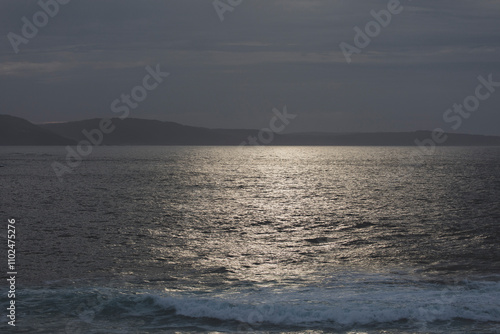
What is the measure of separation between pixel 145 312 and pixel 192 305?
1.92 meters

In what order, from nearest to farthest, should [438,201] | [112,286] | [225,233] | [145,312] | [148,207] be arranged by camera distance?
[145,312] → [112,286] → [225,233] → [148,207] → [438,201]

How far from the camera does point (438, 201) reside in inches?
2388

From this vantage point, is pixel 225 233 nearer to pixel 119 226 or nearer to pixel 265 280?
pixel 119 226

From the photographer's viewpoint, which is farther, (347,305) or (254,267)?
(254,267)

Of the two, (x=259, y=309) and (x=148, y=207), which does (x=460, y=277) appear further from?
(x=148, y=207)

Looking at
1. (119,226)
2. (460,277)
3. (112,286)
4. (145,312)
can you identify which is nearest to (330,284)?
(460,277)

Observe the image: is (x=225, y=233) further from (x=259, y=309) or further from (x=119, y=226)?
(x=259, y=309)

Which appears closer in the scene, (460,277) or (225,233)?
(460,277)

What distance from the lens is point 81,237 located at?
120ft

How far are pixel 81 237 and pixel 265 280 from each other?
17557 millimetres

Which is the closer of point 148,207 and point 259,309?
point 259,309

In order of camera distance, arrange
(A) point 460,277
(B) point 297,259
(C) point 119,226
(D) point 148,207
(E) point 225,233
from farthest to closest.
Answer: (D) point 148,207 → (C) point 119,226 → (E) point 225,233 → (B) point 297,259 → (A) point 460,277

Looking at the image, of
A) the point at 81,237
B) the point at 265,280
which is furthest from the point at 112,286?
the point at 81,237

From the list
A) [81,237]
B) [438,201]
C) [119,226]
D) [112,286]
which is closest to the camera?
[112,286]
